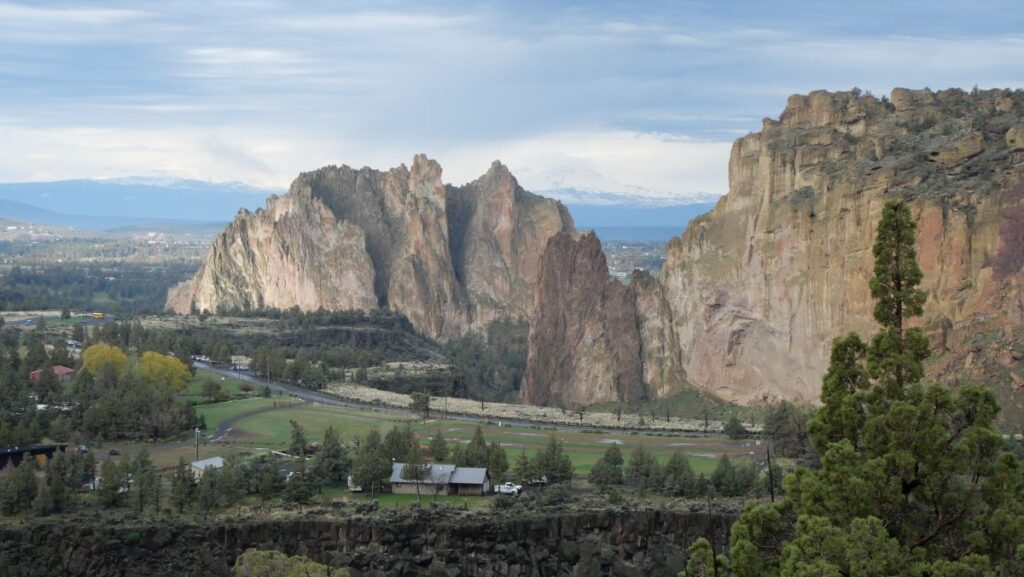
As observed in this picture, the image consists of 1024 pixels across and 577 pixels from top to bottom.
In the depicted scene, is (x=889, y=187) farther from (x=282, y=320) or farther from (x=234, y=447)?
(x=282, y=320)

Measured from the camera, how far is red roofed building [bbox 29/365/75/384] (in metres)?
102

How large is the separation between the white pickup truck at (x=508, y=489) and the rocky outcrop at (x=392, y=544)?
9.05 metres

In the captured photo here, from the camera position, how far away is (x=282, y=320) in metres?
→ 179

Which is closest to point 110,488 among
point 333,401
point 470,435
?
point 470,435

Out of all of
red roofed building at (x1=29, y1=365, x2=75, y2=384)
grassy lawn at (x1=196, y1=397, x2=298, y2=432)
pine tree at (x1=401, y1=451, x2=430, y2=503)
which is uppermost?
red roofed building at (x1=29, y1=365, x2=75, y2=384)

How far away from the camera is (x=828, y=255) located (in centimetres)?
10281

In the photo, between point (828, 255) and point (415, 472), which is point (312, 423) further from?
point (828, 255)

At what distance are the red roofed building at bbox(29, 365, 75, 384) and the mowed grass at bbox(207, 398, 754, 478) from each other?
1326 centimetres

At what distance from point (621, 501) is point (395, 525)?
43.8 feet

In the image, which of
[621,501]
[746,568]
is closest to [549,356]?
[621,501]

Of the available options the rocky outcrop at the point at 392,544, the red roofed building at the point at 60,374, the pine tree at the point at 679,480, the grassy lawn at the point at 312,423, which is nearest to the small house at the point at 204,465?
the grassy lawn at the point at 312,423

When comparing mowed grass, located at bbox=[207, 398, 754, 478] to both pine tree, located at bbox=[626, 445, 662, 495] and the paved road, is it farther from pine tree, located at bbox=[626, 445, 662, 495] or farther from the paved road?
pine tree, located at bbox=[626, 445, 662, 495]

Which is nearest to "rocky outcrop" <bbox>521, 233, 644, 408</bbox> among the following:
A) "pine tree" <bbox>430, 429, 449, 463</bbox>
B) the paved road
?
the paved road

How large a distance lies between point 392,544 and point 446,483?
13650 mm
